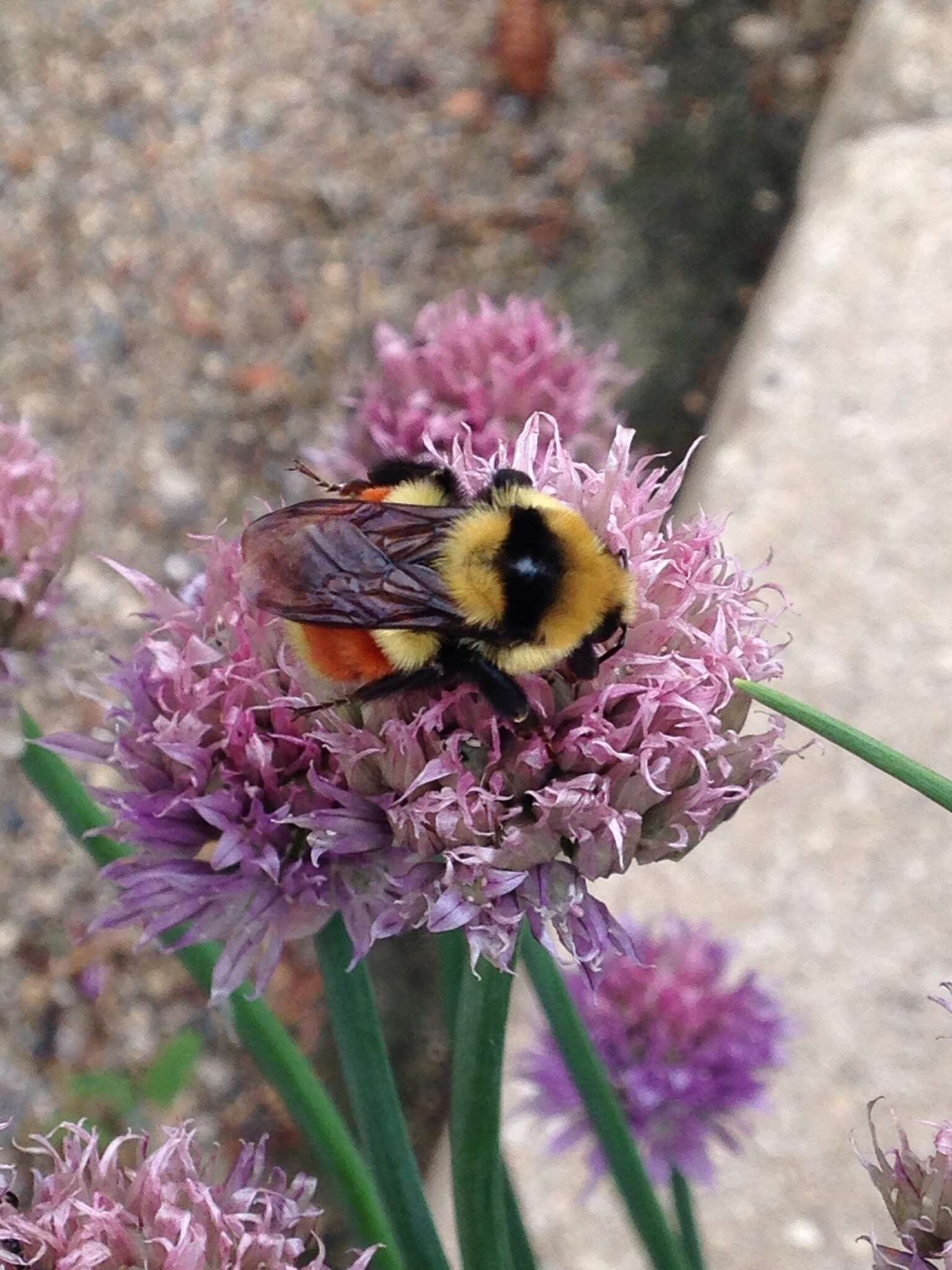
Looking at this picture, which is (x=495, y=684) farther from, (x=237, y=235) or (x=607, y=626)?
(x=237, y=235)

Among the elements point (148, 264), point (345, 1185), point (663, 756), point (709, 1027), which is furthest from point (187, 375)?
point (663, 756)

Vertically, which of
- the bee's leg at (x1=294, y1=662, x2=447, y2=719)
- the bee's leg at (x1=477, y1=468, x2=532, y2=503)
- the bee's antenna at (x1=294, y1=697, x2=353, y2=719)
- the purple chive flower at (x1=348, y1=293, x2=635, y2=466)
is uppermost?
the bee's leg at (x1=477, y1=468, x2=532, y2=503)

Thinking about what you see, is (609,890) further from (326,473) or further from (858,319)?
(858,319)

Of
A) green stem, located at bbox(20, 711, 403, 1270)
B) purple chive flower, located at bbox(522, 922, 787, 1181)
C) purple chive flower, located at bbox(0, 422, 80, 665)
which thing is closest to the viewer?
green stem, located at bbox(20, 711, 403, 1270)

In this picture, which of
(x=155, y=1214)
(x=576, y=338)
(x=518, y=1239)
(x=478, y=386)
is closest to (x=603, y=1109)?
(x=518, y=1239)

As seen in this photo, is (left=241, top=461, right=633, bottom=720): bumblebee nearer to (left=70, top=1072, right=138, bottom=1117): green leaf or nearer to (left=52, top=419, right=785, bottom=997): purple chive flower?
(left=52, top=419, right=785, bottom=997): purple chive flower

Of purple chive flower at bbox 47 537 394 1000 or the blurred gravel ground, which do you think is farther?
the blurred gravel ground

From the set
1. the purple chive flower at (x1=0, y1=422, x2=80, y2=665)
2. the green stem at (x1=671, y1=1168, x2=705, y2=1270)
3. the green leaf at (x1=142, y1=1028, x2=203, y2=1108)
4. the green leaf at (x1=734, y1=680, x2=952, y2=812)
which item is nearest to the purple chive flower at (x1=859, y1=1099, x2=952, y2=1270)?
the green leaf at (x1=734, y1=680, x2=952, y2=812)

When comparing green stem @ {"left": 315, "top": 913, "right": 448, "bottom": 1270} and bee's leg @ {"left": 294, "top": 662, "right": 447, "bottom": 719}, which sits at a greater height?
bee's leg @ {"left": 294, "top": 662, "right": 447, "bottom": 719}
